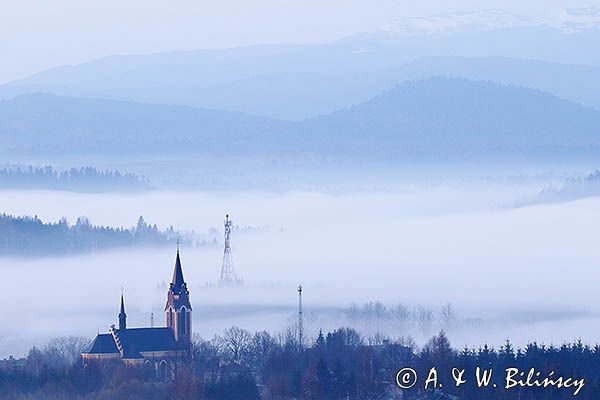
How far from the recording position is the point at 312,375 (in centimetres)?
8200

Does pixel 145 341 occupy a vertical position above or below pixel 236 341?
below

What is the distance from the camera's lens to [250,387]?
82.4 meters

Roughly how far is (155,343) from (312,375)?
794 inches

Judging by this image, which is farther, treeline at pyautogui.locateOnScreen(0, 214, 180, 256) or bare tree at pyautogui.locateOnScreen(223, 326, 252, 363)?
treeline at pyautogui.locateOnScreen(0, 214, 180, 256)

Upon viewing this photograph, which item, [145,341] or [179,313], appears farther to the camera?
[179,313]

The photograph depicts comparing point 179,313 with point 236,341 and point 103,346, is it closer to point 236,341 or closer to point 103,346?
point 236,341

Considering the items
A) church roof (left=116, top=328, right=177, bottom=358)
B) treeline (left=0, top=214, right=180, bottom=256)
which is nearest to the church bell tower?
church roof (left=116, top=328, right=177, bottom=358)

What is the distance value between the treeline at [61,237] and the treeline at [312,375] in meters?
76.3

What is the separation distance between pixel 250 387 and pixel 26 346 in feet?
125

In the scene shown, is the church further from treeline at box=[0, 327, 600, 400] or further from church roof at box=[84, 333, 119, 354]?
treeline at box=[0, 327, 600, 400]

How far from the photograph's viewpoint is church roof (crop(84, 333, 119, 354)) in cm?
9994

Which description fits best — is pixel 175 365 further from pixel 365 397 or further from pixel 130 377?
pixel 365 397

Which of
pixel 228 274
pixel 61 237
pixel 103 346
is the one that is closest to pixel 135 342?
pixel 103 346

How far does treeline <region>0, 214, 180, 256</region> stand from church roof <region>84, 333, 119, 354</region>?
235 ft
